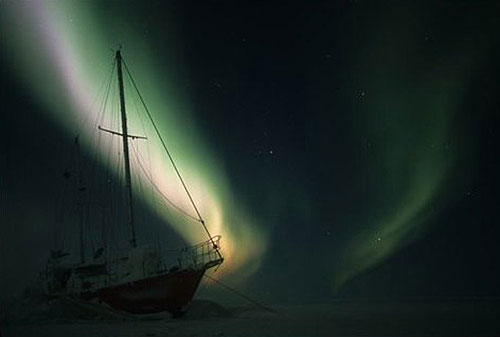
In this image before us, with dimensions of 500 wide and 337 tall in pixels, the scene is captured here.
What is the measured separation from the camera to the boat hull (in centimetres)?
2802

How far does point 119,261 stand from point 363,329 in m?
14.7

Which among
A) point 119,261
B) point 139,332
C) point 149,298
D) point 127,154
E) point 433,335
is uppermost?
point 127,154

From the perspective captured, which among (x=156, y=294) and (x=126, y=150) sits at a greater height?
(x=126, y=150)

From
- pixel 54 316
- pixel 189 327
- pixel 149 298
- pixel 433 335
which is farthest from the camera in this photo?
pixel 54 316

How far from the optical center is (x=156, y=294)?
92.4 feet

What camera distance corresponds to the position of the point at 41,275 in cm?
3456

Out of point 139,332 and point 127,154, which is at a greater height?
point 127,154

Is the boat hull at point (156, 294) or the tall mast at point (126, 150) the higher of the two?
the tall mast at point (126, 150)

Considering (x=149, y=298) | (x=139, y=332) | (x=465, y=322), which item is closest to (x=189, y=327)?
(x=139, y=332)

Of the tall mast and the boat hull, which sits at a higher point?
the tall mast

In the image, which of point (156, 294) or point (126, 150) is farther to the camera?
point (126, 150)

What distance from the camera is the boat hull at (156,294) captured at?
91.9ft

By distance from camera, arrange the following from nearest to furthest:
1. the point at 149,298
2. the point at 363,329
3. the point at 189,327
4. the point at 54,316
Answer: the point at 363,329
the point at 189,327
the point at 149,298
the point at 54,316

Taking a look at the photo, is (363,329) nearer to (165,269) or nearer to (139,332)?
(139,332)
